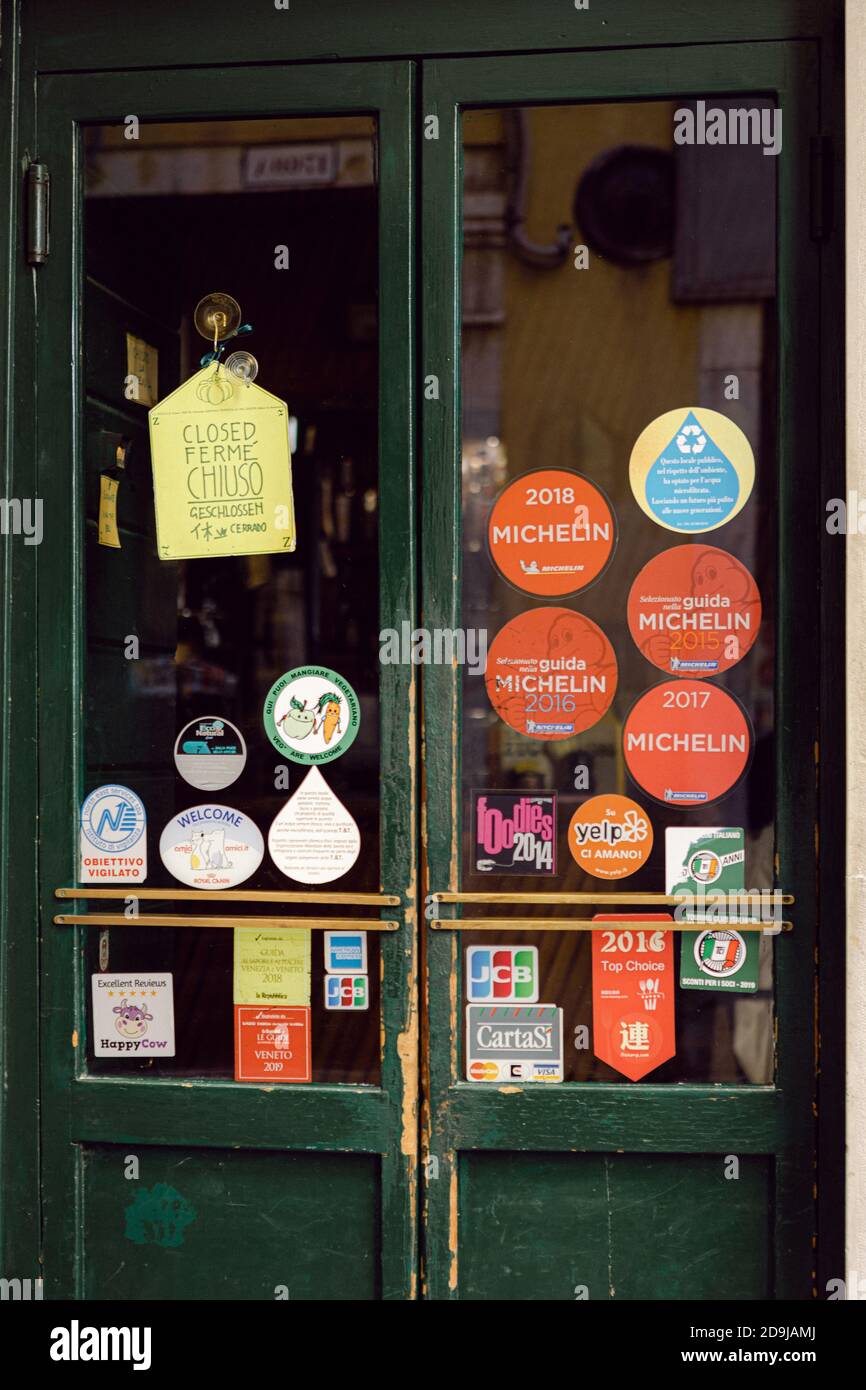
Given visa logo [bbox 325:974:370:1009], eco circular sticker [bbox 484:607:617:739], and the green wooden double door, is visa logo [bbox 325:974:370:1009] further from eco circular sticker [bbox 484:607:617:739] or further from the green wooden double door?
eco circular sticker [bbox 484:607:617:739]

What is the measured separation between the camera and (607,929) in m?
2.66

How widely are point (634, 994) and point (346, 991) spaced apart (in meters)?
0.70

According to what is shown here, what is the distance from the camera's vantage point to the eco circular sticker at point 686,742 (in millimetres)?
2648

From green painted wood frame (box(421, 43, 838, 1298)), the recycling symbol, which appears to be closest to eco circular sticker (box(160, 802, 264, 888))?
green painted wood frame (box(421, 43, 838, 1298))

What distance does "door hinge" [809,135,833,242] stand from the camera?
2.57 m

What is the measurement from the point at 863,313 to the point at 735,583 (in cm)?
66

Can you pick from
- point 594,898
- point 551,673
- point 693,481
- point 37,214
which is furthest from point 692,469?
point 37,214

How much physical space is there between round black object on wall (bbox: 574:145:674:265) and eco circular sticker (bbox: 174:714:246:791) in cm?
148

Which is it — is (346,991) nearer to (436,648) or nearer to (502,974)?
(502,974)

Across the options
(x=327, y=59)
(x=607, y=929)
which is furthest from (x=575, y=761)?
(x=327, y=59)

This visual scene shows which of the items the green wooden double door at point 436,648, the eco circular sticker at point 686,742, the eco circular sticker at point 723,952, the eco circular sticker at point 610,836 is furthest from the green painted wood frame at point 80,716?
the eco circular sticker at point 723,952

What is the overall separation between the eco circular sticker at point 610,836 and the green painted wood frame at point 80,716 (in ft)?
1.34

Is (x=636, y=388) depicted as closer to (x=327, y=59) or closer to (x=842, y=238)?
(x=842, y=238)

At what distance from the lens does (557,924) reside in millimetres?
2660
